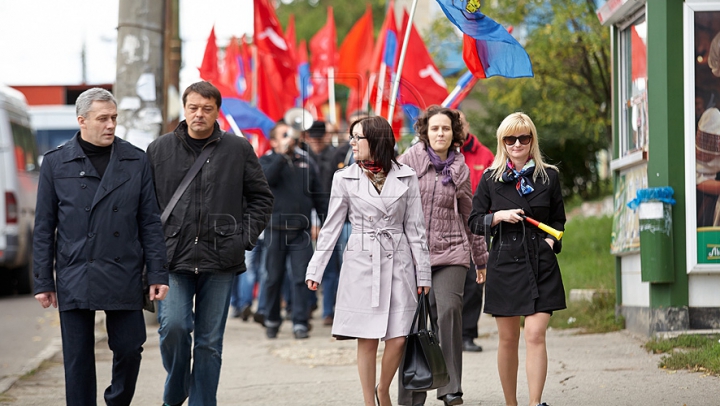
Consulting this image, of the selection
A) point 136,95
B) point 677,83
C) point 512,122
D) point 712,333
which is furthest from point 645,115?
point 136,95

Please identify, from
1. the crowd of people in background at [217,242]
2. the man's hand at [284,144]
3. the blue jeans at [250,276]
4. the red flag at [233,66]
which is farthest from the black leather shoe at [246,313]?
the red flag at [233,66]

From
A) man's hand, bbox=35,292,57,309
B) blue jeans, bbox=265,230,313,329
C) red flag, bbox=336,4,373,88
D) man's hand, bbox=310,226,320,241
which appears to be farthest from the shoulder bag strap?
red flag, bbox=336,4,373,88

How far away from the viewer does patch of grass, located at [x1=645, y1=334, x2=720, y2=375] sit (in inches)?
296

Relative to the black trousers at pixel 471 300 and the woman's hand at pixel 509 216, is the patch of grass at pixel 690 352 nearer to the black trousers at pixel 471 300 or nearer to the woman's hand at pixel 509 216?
the black trousers at pixel 471 300

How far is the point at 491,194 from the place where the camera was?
6.52 metres

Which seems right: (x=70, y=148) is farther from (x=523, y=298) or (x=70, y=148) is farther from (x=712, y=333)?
(x=712, y=333)

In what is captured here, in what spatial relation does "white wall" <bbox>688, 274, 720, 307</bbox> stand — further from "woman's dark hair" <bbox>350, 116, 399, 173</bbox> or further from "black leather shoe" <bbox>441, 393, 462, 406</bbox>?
"woman's dark hair" <bbox>350, 116, 399, 173</bbox>

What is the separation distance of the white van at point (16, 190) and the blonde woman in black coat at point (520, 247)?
10760mm

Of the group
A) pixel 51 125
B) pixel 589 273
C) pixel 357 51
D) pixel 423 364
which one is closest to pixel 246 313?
pixel 589 273

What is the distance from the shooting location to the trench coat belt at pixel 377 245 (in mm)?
6191

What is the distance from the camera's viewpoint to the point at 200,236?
6.11 meters

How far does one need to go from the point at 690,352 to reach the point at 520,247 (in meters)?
2.36

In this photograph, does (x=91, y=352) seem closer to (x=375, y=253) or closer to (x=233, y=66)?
(x=375, y=253)

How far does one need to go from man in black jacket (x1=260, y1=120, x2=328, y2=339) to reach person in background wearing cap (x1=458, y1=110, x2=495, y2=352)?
2.33 metres
